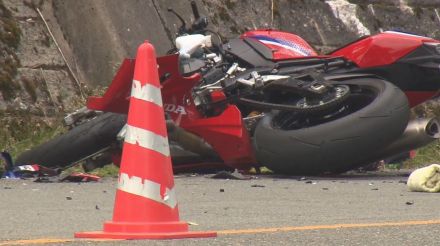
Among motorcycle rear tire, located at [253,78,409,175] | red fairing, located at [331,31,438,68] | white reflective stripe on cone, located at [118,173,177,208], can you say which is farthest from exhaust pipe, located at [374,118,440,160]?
white reflective stripe on cone, located at [118,173,177,208]

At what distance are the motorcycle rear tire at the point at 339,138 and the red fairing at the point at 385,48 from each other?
1.14 feet

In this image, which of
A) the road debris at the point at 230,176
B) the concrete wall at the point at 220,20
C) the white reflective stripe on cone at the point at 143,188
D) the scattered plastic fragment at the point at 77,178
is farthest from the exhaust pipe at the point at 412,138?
the white reflective stripe on cone at the point at 143,188

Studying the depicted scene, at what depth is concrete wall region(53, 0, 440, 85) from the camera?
14555 millimetres

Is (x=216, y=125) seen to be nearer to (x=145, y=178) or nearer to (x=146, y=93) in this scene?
(x=146, y=93)

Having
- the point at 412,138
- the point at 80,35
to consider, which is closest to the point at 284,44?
the point at 412,138

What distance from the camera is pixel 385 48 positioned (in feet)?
33.9

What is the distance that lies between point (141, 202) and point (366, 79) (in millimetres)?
5389

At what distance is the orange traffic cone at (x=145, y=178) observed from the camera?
Result: 506 centimetres

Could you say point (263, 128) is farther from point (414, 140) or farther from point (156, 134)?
point (156, 134)

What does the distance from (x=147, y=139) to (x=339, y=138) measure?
460 cm

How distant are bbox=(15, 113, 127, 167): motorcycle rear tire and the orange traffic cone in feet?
17.0

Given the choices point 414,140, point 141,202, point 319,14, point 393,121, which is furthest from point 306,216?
point 319,14

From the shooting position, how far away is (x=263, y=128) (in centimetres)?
1006

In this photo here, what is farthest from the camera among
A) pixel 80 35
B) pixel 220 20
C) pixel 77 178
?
pixel 220 20
